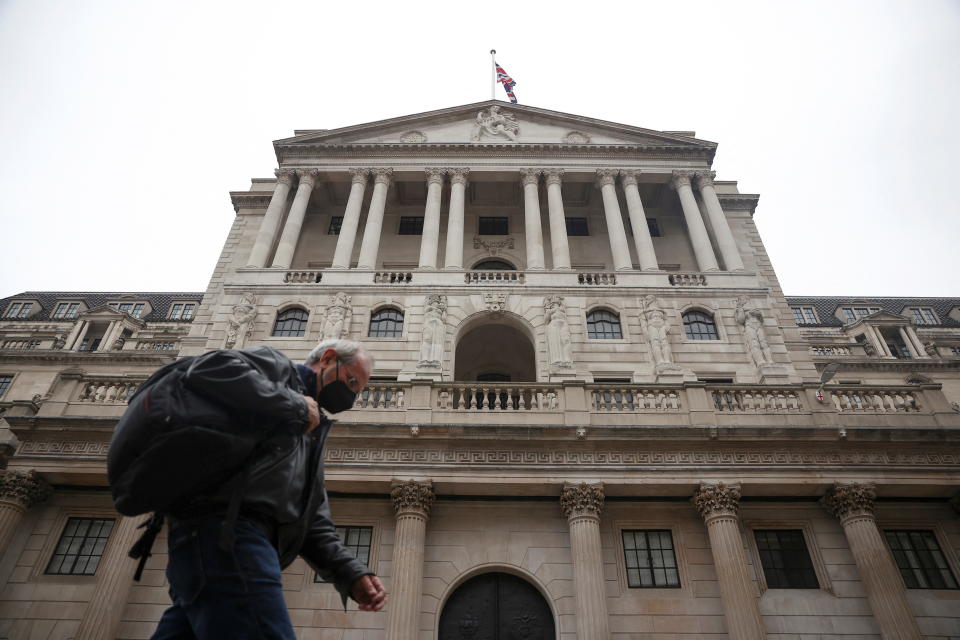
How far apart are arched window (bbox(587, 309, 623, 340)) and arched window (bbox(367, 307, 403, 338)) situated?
24.8 ft

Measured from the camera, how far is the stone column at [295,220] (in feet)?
85.7

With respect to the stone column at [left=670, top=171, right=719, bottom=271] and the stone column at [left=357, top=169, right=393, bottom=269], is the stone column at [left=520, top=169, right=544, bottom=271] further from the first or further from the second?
the stone column at [left=670, top=171, right=719, bottom=271]

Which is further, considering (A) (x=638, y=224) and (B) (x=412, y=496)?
(A) (x=638, y=224)

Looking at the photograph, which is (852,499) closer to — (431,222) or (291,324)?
(431,222)

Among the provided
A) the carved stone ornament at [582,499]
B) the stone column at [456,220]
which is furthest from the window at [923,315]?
the carved stone ornament at [582,499]

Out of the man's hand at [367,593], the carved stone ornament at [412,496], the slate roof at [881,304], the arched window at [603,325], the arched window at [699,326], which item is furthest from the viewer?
the slate roof at [881,304]

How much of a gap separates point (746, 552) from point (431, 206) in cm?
1872

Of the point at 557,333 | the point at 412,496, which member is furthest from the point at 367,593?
the point at 557,333

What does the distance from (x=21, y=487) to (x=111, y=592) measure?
189 inches

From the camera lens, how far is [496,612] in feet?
53.9

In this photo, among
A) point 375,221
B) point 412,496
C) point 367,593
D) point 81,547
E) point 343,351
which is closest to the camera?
point 367,593

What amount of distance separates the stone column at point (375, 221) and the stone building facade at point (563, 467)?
0.20 m

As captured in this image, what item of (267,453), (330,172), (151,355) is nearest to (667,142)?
(330,172)

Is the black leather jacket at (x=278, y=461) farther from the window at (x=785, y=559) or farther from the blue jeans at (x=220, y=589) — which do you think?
the window at (x=785, y=559)
